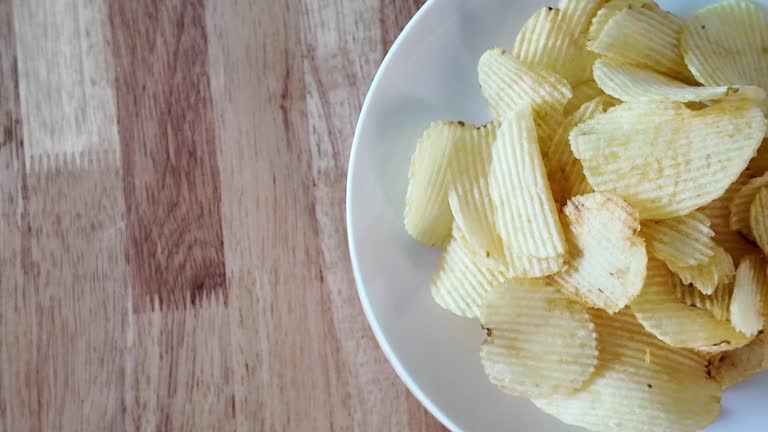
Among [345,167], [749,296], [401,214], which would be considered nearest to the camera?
[749,296]

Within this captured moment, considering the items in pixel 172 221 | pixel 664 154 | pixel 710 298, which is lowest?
pixel 172 221

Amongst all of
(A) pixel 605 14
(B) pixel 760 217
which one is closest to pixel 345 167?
(A) pixel 605 14

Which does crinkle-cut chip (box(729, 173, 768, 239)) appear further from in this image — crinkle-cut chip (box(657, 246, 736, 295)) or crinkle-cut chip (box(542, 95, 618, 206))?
crinkle-cut chip (box(542, 95, 618, 206))

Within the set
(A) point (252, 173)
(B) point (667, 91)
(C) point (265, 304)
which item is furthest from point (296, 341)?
Answer: (B) point (667, 91)

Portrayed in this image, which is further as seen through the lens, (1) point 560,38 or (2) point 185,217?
(2) point 185,217

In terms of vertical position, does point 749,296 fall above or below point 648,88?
below

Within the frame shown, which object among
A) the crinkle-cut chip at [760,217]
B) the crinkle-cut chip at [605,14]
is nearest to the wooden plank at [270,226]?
the crinkle-cut chip at [605,14]

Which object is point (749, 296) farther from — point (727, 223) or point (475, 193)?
point (475, 193)

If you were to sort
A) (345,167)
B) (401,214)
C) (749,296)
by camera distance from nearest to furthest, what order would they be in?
(749,296), (401,214), (345,167)
